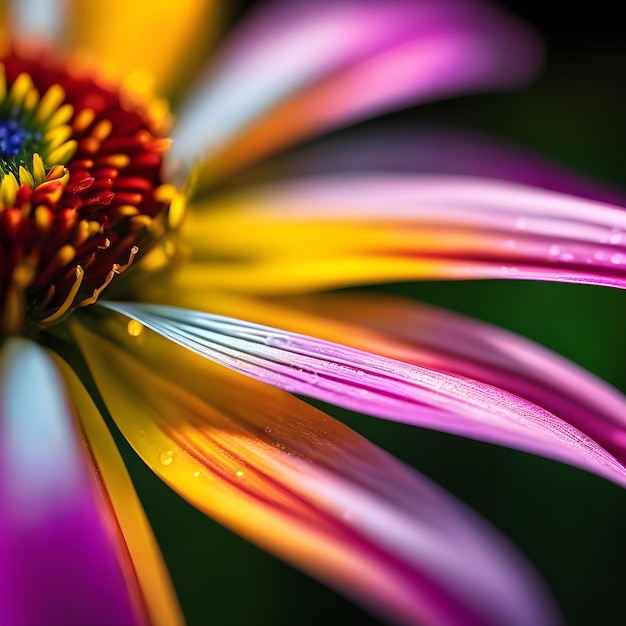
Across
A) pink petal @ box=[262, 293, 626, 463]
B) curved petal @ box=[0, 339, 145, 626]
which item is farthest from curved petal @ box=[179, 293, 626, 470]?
curved petal @ box=[0, 339, 145, 626]

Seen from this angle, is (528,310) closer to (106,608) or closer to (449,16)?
(449,16)

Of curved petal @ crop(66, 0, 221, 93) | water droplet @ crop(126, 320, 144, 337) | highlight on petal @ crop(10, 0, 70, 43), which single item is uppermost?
curved petal @ crop(66, 0, 221, 93)

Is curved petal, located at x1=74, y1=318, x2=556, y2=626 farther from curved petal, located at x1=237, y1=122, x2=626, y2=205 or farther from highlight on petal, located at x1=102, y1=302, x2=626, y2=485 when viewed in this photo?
curved petal, located at x1=237, y1=122, x2=626, y2=205

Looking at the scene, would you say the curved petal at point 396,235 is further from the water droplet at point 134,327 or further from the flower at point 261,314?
the water droplet at point 134,327

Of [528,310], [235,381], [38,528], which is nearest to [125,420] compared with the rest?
[235,381]

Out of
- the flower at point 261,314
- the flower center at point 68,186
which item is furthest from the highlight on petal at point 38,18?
the flower center at point 68,186

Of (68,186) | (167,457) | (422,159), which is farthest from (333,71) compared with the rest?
(167,457)

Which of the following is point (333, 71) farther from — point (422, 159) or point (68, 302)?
point (68, 302)
